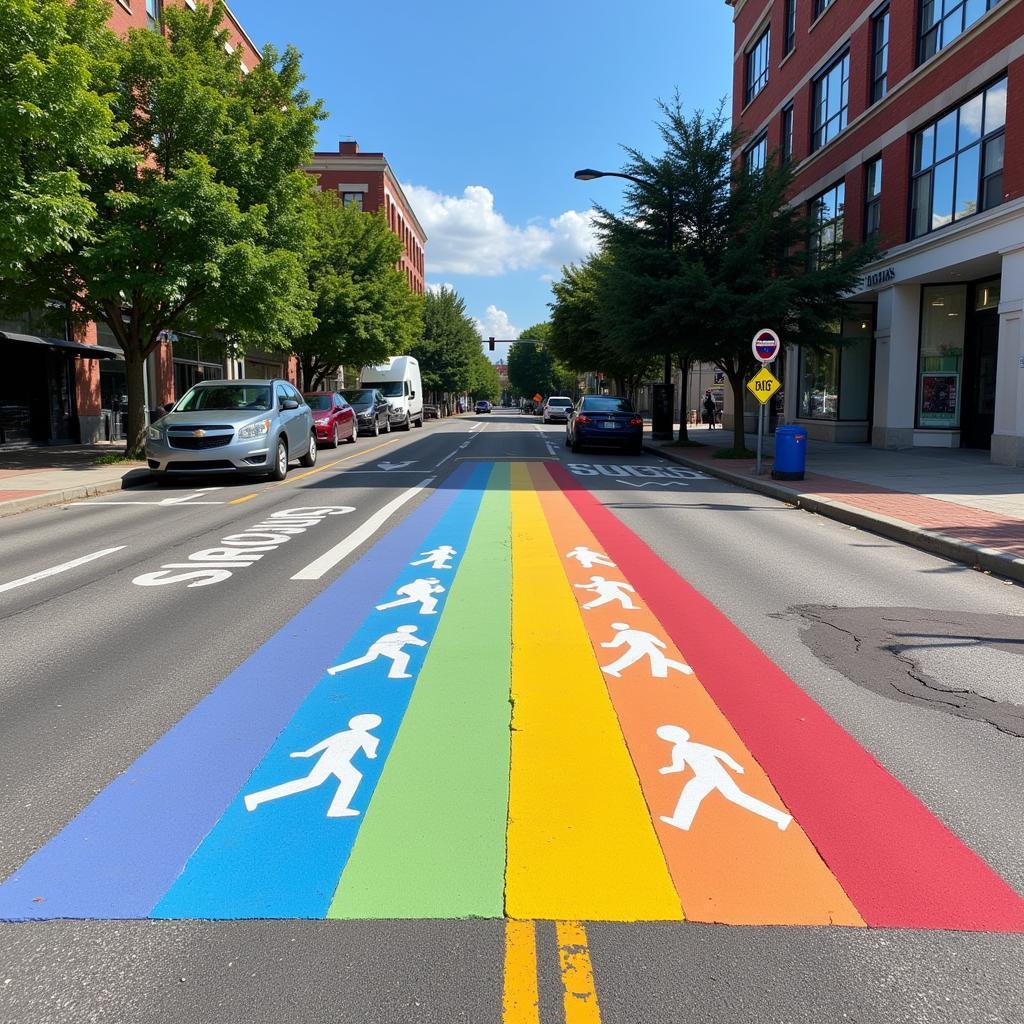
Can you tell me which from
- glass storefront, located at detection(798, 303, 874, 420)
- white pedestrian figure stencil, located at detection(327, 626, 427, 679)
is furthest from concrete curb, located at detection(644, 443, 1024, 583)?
glass storefront, located at detection(798, 303, 874, 420)

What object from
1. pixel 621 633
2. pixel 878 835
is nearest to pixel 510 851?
pixel 878 835

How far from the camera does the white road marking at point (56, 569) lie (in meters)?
7.34

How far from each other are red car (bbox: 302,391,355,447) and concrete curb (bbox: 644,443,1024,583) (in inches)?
489

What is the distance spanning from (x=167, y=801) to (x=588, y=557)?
5.64 meters

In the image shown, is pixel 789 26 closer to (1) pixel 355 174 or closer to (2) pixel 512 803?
(2) pixel 512 803

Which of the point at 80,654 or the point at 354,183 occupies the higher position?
the point at 354,183

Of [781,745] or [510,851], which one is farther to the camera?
[781,745]

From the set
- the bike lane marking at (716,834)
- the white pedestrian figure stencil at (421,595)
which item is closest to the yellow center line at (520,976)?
the bike lane marking at (716,834)

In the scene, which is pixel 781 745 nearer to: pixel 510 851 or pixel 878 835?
pixel 878 835

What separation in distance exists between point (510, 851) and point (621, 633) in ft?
9.53

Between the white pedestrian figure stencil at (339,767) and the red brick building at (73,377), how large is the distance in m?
Result: 18.5

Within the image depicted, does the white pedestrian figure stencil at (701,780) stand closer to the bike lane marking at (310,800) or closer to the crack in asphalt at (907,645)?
the bike lane marking at (310,800)

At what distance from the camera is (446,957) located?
96.4 inches

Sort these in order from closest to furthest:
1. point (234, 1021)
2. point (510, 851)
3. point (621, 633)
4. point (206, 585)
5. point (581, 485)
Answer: point (234, 1021), point (510, 851), point (621, 633), point (206, 585), point (581, 485)
